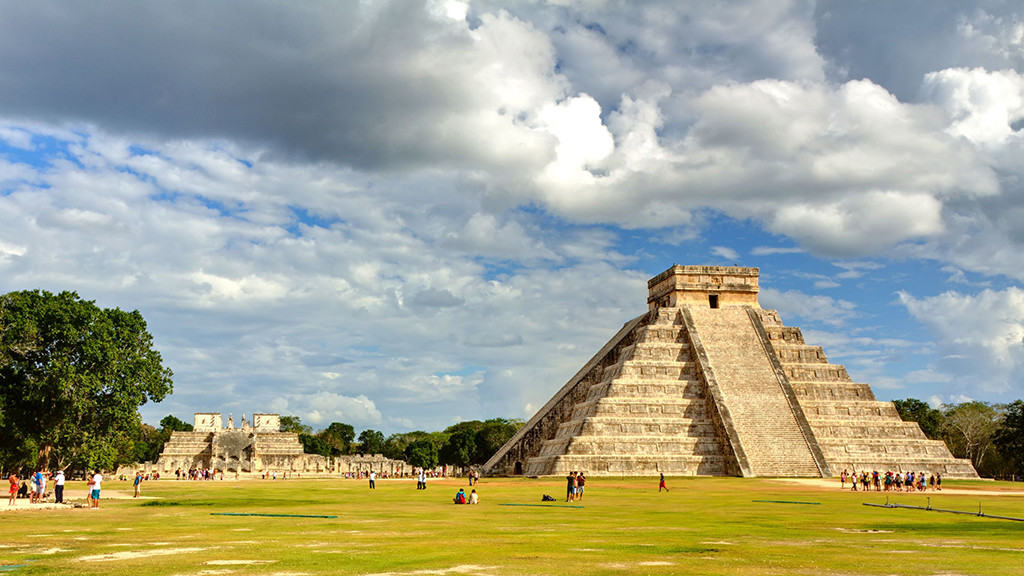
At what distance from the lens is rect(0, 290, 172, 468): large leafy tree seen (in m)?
35.4

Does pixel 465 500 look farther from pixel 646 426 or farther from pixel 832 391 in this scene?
pixel 832 391

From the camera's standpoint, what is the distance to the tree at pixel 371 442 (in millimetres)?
127344

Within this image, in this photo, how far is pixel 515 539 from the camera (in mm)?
15258

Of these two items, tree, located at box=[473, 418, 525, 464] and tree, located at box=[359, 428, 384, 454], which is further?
tree, located at box=[359, 428, 384, 454]

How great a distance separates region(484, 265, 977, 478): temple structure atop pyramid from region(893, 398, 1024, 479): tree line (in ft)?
67.5

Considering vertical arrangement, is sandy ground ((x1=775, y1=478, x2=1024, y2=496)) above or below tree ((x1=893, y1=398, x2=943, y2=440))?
below

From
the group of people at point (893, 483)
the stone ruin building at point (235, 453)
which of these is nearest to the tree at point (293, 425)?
the stone ruin building at point (235, 453)

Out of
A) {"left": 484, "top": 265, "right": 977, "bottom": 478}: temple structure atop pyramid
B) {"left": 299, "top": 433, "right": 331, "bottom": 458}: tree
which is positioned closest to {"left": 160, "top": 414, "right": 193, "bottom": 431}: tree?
{"left": 299, "top": 433, "right": 331, "bottom": 458}: tree

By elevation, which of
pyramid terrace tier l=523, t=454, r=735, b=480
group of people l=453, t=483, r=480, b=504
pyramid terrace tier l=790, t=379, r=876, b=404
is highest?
→ pyramid terrace tier l=790, t=379, r=876, b=404

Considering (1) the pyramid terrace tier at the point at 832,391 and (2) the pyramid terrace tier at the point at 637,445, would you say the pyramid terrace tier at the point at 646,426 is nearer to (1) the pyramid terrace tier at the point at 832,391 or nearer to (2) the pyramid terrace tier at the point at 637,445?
(2) the pyramid terrace tier at the point at 637,445

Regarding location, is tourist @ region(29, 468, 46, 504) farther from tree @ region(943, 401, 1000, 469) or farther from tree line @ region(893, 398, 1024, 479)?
tree @ region(943, 401, 1000, 469)

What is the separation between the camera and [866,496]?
3114 centimetres

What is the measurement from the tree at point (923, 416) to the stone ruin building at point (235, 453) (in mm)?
54961

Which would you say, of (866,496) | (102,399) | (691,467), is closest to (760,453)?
(691,467)
